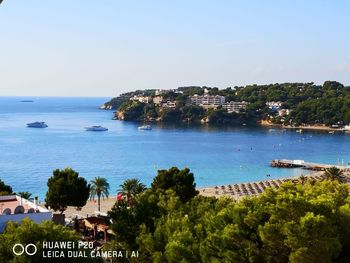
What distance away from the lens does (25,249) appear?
36.4 feet

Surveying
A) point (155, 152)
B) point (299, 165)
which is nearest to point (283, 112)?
point (155, 152)

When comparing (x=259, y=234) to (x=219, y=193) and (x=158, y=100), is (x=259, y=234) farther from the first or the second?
(x=158, y=100)

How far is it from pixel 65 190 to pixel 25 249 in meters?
13.9

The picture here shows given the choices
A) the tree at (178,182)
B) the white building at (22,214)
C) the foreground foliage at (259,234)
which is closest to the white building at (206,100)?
the tree at (178,182)

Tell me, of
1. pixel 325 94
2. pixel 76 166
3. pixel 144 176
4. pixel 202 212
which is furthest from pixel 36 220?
pixel 325 94

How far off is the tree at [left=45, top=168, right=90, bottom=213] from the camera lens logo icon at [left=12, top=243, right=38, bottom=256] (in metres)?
13.6

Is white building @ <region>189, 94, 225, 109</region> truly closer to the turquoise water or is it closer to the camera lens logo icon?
the turquoise water

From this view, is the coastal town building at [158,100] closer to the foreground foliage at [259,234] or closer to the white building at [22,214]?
the white building at [22,214]

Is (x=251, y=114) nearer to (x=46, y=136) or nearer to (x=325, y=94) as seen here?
(x=325, y=94)

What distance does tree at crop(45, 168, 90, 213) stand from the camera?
81.1ft

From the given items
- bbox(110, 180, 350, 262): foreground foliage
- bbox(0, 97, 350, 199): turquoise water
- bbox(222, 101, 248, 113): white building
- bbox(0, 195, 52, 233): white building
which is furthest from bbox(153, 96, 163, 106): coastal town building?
bbox(110, 180, 350, 262): foreground foliage

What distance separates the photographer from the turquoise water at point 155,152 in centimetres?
5728

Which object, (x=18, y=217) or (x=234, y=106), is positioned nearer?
(x=18, y=217)

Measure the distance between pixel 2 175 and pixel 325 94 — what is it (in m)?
104
